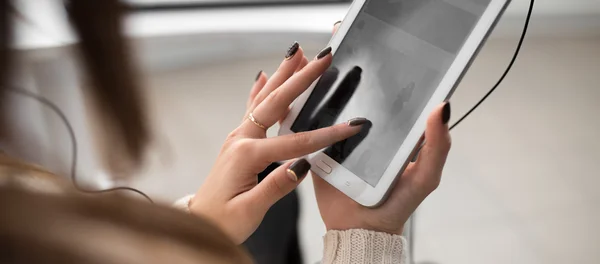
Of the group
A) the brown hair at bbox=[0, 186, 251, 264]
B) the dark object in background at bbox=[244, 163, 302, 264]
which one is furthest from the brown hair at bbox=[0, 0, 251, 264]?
the dark object in background at bbox=[244, 163, 302, 264]

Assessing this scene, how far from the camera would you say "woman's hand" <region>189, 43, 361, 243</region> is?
1.86 feet

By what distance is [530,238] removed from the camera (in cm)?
103

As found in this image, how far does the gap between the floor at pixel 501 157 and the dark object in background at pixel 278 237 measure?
24 cm

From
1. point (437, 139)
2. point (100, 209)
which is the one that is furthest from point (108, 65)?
point (437, 139)

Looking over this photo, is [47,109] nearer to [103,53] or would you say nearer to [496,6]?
[103,53]

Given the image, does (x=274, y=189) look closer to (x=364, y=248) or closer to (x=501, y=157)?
(x=364, y=248)

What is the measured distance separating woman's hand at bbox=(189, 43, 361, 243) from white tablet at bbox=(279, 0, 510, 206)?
4cm

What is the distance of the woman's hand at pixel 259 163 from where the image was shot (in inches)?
22.3

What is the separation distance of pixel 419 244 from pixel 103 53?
3.00 feet

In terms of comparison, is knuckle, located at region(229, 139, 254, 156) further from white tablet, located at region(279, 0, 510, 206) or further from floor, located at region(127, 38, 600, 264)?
floor, located at region(127, 38, 600, 264)

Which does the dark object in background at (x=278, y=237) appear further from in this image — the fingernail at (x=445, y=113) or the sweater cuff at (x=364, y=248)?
the fingernail at (x=445, y=113)

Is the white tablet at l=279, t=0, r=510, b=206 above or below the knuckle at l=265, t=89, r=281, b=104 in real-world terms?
above

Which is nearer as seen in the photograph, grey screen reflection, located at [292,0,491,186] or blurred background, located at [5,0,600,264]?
grey screen reflection, located at [292,0,491,186]

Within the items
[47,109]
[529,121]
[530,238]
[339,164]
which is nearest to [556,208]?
[530,238]
